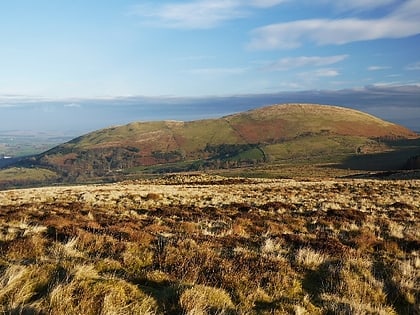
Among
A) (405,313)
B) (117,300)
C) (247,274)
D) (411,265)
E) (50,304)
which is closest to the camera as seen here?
(50,304)

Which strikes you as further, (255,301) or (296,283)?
(296,283)

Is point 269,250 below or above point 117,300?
below

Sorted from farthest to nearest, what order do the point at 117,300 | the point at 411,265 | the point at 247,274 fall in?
the point at 411,265
the point at 247,274
the point at 117,300

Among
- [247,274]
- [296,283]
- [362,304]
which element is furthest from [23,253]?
[362,304]

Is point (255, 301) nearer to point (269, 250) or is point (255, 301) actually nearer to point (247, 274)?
point (247, 274)

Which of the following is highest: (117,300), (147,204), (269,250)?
(117,300)

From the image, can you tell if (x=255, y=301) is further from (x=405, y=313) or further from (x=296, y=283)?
(x=405, y=313)

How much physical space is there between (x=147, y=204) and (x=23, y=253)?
670 inches

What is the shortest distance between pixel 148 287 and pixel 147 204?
63.0 ft

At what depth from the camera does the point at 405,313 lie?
23.5ft

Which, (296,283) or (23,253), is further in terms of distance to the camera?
(23,253)

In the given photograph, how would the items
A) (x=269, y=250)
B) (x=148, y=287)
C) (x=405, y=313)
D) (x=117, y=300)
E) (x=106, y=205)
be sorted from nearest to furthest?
(x=117, y=300) → (x=148, y=287) → (x=405, y=313) → (x=269, y=250) → (x=106, y=205)

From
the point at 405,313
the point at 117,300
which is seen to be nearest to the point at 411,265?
the point at 405,313

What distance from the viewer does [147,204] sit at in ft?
83.6
